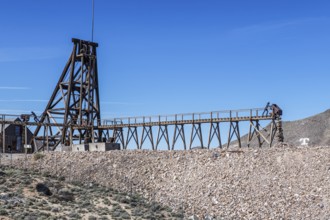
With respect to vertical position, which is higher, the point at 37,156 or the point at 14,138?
the point at 14,138

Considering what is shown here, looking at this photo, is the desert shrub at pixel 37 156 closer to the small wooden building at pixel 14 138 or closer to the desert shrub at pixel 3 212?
the small wooden building at pixel 14 138

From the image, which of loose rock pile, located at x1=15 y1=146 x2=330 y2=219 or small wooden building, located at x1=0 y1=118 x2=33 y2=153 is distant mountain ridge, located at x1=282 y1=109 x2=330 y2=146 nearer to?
small wooden building, located at x1=0 y1=118 x2=33 y2=153

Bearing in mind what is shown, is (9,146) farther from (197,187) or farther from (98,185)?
(197,187)

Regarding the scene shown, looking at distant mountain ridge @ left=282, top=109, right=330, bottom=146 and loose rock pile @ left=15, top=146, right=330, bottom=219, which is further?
distant mountain ridge @ left=282, top=109, right=330, bottom=146

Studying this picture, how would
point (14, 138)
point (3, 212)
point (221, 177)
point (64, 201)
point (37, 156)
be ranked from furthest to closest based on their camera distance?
point (14, 138)
point (37, 156)
point (221, 177)
point (64, 201)
point (3, 212)

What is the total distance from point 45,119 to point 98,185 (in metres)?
21.3

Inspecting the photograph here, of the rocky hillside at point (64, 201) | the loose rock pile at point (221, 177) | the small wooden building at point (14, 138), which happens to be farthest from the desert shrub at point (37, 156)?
Answer: the small wooden building at point (14, 138)

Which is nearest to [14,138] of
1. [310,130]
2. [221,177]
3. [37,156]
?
[37,156]

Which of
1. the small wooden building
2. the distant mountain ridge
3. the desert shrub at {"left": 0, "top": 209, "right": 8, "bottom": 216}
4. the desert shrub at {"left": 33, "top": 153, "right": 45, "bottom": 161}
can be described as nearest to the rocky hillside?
the desert shrub at {"left": 0, "top": 209, "right": 8, "bottom": 216}

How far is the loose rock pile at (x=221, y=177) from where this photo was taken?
101 ft

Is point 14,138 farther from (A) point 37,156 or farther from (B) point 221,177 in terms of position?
(B) point 221,177

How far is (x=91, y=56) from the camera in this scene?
5547cm

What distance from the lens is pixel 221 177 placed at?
34.4m

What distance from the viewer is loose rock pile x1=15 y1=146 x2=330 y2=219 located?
30828mm
